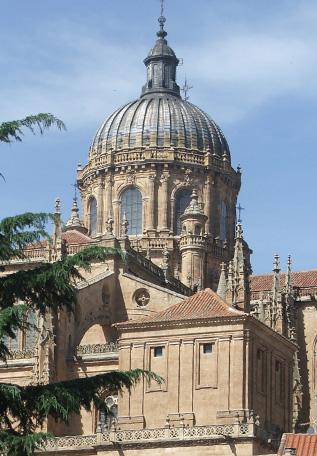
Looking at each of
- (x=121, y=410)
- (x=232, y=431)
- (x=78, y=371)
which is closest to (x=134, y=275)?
(x=78, y=371)

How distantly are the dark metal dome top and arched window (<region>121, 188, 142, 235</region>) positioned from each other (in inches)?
102

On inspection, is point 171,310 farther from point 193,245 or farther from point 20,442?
point 20,442

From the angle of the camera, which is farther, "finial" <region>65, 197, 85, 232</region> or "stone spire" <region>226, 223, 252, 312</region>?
"finial" <region>65, 197, 85, 232</region>

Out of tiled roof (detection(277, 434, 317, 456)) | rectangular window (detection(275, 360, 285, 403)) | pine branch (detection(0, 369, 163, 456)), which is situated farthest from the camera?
rectangular window (detection(275, 360, 285, 403))

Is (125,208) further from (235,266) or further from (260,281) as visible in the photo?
(235,266)

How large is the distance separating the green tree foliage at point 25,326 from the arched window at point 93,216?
55951 mm

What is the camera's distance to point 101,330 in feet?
220

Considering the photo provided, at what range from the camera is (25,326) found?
2575 cm

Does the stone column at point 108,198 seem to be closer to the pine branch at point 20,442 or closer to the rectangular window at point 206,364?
the rectangular window at point 206,364

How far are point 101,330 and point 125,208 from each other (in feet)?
49.6

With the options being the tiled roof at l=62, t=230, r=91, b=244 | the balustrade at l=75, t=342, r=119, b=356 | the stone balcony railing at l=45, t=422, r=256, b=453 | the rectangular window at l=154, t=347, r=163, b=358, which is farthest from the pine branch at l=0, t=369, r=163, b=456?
the tiled roof at l=62, t=230, r=91, b=244

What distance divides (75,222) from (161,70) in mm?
11292

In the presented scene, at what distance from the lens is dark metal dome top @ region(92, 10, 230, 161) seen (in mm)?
81125

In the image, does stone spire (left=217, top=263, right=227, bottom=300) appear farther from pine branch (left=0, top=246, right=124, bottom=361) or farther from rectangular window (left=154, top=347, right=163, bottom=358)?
pine branch (left=0, top=246, right=124, bottom=361)
